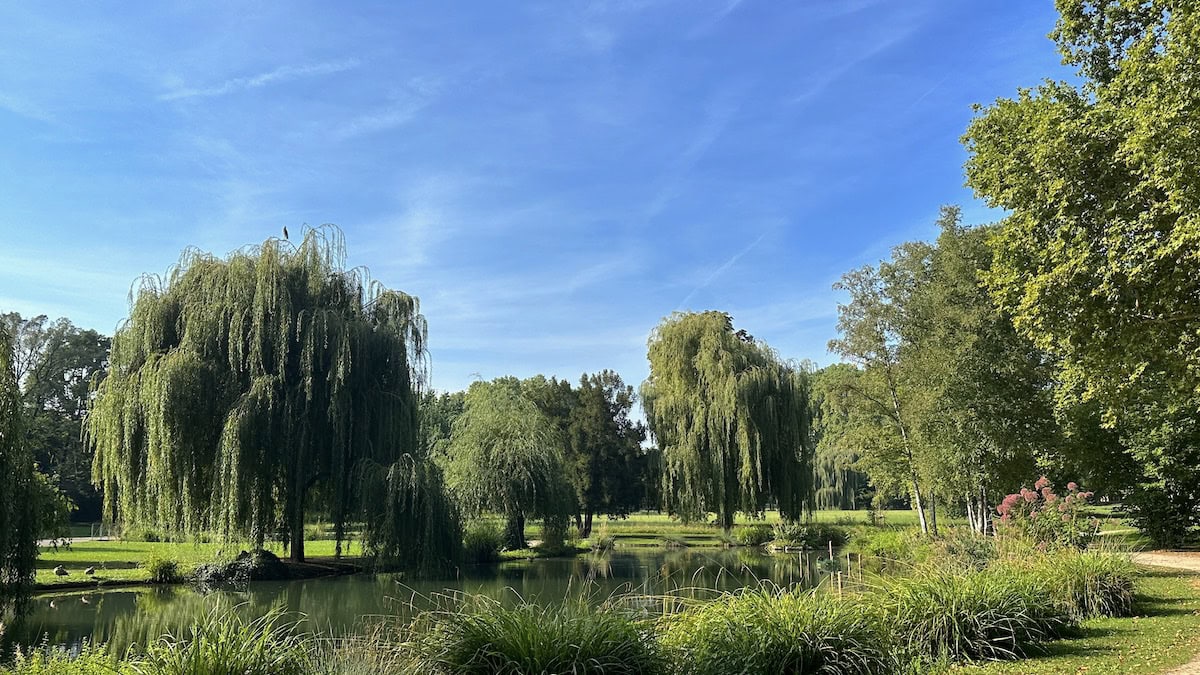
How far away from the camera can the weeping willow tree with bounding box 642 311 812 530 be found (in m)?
27.2

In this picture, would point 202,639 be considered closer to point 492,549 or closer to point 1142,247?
point 1142,247

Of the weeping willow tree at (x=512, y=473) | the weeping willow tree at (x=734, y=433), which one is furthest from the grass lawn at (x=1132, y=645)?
the weeping willow tree at (x=734, y=433)

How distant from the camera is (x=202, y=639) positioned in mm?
4613

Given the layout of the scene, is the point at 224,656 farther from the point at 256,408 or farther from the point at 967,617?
the point at 256,408

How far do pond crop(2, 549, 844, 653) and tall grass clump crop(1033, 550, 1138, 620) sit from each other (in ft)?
11.6

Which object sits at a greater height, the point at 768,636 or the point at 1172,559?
the point at 768,636

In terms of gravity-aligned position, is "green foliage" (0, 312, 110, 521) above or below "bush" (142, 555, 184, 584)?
above

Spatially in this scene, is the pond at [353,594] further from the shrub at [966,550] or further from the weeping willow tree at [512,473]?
the shrub at [966,550]

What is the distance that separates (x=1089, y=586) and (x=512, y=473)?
17.6 metres

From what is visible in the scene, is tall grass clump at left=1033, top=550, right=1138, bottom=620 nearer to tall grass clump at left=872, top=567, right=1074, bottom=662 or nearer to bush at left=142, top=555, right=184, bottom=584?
tall grass clump at left=872, top=567, right=1074, bottom=662

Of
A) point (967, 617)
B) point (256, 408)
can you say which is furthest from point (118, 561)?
point (967, 617)

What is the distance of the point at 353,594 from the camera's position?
1597 cm

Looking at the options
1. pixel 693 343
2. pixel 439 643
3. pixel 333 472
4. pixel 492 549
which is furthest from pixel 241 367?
pixel 693 343

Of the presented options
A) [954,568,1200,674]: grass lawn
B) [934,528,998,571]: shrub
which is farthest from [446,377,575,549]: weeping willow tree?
[954,568,1200,674]: grass lawn
